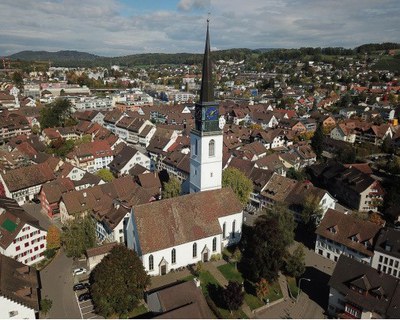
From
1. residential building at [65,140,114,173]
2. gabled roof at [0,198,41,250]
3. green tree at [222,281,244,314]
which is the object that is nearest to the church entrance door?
green tree at [222,281,244,314]

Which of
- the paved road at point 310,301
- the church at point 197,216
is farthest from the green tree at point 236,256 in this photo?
the paved road at point 310,301

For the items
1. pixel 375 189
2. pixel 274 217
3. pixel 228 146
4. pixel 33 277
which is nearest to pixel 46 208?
pixel 33 277

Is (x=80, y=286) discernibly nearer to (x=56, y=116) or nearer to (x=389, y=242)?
(x=389, y=242)

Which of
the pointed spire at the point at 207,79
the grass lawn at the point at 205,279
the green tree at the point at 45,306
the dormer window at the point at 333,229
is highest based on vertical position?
the pointed spire at the point at 207,79

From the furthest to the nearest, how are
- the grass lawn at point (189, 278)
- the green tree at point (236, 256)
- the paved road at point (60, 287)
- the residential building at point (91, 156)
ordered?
the residential building at point (91, 156) → the green tree at point (236, 256) → the grass lawn at point (189, 278) → the paved road at point (60, 287)

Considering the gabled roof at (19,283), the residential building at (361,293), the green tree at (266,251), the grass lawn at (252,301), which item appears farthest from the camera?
the green tree at (266,251)

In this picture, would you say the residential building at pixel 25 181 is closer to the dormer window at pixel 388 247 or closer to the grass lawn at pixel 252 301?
the grass lawn at pixel 252 301

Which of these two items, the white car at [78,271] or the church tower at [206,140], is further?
the church tower at [206,140]
